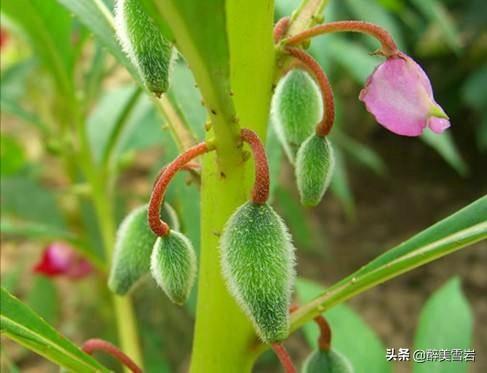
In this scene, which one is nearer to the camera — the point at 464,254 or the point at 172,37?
the point at 172,37

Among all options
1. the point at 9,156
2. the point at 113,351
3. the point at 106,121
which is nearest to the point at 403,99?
the point at 113,351

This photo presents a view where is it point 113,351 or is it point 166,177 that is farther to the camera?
point 113,351

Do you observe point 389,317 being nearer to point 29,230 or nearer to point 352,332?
point 352,332

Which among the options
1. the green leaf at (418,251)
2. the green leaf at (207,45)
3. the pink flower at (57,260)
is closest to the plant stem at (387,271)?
the green leaf at (418,251)

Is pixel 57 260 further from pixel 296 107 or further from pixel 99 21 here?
pixel 296 107

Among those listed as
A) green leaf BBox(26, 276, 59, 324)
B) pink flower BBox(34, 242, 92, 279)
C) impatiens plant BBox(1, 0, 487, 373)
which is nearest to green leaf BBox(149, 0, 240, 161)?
impatiens plant BBox(1, 0, 487, 373)

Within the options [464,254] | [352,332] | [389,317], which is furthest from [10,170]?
[464,254]
